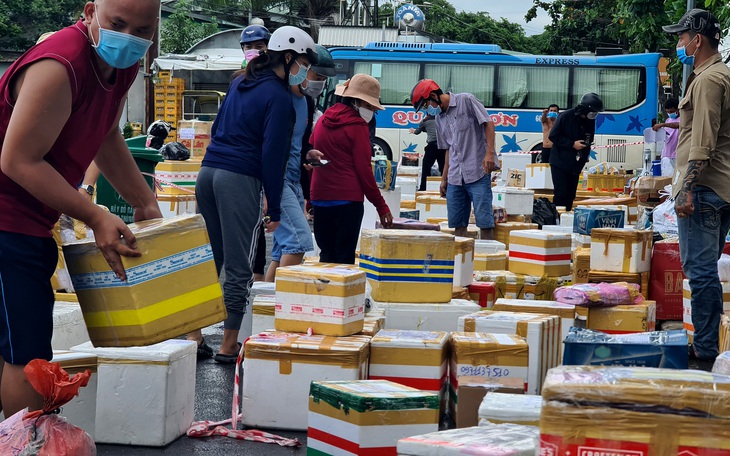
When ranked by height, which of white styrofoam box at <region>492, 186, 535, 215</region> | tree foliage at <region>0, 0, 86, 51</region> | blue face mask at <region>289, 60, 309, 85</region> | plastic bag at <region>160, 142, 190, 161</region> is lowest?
white styrofoam box at <region>492, 186, 535, 215</region>

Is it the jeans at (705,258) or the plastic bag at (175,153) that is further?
the plastic bag at (175,153)

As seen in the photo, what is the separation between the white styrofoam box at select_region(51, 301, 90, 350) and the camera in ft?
18.7

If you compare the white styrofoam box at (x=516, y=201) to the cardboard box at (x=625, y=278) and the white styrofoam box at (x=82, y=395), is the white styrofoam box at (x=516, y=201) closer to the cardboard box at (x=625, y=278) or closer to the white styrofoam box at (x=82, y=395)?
the cardboard box at (x=625, y=278)

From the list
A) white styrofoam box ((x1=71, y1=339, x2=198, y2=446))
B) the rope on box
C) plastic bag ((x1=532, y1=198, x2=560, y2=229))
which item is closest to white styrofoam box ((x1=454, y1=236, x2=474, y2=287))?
the rope on box

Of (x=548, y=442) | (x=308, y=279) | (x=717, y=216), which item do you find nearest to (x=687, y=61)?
(x=717, y=216)

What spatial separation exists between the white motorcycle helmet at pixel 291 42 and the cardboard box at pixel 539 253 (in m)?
2.74

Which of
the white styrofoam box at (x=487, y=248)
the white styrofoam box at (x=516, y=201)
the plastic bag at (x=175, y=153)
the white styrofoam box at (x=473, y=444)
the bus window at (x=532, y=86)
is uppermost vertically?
the bus window at (x=532, y=86)

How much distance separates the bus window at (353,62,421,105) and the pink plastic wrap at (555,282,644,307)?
909 inches

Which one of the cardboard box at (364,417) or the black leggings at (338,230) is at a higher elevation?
the black leggings at (338,230)

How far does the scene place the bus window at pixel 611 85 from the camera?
30359 mm

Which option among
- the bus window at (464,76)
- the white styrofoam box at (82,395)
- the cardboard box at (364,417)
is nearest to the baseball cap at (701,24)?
the cardboard box at (364,417)

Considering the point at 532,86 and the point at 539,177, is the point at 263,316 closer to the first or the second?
the point at 539,177

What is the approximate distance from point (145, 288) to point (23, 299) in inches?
16.1

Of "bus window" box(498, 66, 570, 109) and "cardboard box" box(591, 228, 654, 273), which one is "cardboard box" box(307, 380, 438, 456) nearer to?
"cardboard box" box(591, 228, 654, 273)
